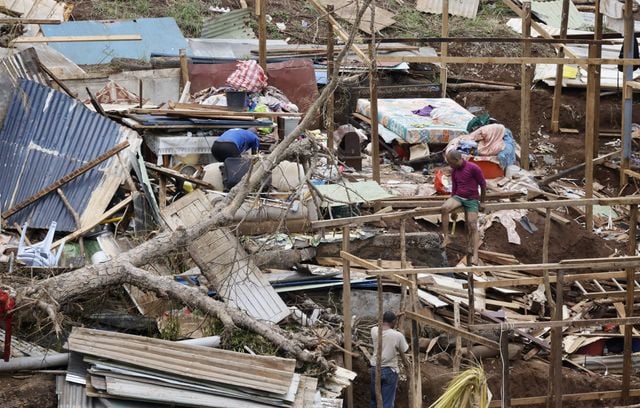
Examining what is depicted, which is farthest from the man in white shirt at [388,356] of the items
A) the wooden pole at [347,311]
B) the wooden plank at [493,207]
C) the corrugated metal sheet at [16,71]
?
the corrugated metal sheet at [16,71]

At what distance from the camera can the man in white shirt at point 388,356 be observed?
482 inches

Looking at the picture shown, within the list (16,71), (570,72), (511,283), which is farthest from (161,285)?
(570,72)

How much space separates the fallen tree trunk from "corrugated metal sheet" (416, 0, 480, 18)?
14.2 meters

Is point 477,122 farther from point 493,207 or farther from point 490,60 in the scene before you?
point 493,207

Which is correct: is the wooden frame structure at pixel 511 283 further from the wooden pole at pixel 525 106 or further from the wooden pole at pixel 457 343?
the wooden pole at pixel 525 106

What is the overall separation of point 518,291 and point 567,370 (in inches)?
60.6

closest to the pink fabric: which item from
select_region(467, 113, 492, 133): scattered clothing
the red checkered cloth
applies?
select_region(467, 113, 492, 133): scattered clothing

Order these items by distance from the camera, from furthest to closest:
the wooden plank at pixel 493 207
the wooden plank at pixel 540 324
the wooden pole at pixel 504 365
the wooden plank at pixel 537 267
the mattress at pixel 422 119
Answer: the mattress at pixel 422 119
the wooden plank at pixel 493 207
the wooden plank at pixel 540 324
the wooden plank at pixel 537 267
the wooden pole at pixel 504 365

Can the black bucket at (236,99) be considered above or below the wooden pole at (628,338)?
above

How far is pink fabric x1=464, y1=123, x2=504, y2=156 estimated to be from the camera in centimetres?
1850

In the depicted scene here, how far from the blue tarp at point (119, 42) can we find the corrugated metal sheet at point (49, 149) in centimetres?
480

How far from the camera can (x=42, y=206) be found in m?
14.7

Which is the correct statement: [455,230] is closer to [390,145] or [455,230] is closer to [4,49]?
[390,145]

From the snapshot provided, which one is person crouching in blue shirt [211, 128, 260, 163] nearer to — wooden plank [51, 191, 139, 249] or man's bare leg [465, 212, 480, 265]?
wooden plank [51, 191, 139, 249]
